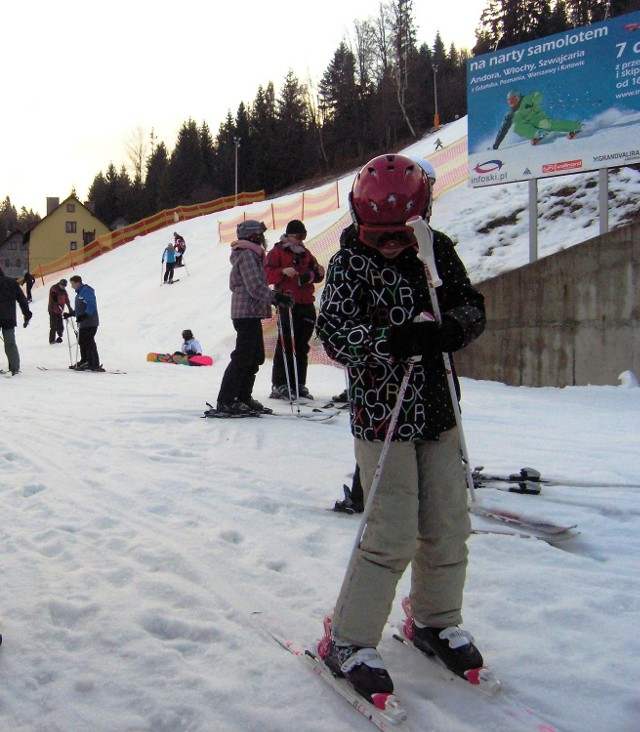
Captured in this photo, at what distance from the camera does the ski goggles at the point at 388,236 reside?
235 cm

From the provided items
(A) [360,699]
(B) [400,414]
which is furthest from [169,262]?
(A) [360,699]

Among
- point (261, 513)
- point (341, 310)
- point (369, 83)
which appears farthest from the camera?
point (369, 83)

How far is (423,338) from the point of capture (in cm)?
221

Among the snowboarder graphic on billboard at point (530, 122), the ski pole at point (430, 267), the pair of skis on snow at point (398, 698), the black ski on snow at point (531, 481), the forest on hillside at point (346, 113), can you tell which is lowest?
the pair of skis on snow at point (398, 698)

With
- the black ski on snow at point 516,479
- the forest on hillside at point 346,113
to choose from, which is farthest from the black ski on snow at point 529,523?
the forest on hillside at point 346,113

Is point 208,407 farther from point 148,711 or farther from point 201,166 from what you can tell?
point 201,166

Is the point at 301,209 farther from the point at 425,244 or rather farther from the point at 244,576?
the point at 425,244

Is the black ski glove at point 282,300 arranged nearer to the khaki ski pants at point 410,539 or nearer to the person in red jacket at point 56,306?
the khaki ski pants at point 410,539

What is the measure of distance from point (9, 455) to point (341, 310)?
4185mm

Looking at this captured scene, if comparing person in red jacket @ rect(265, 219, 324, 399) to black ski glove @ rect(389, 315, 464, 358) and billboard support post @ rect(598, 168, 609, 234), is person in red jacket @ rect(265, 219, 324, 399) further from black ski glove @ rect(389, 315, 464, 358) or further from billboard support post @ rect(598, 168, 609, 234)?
black ski glove @ rect(389, 315, 464, 358)

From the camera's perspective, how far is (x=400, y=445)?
7.61 feet

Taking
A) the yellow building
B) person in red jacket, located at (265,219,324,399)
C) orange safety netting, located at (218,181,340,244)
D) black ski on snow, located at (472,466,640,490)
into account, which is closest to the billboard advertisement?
person in red jacket, located at (265,219,324,399)

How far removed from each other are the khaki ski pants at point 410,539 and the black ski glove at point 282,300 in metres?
4.72

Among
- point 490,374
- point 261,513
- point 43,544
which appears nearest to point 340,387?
point 490,374
